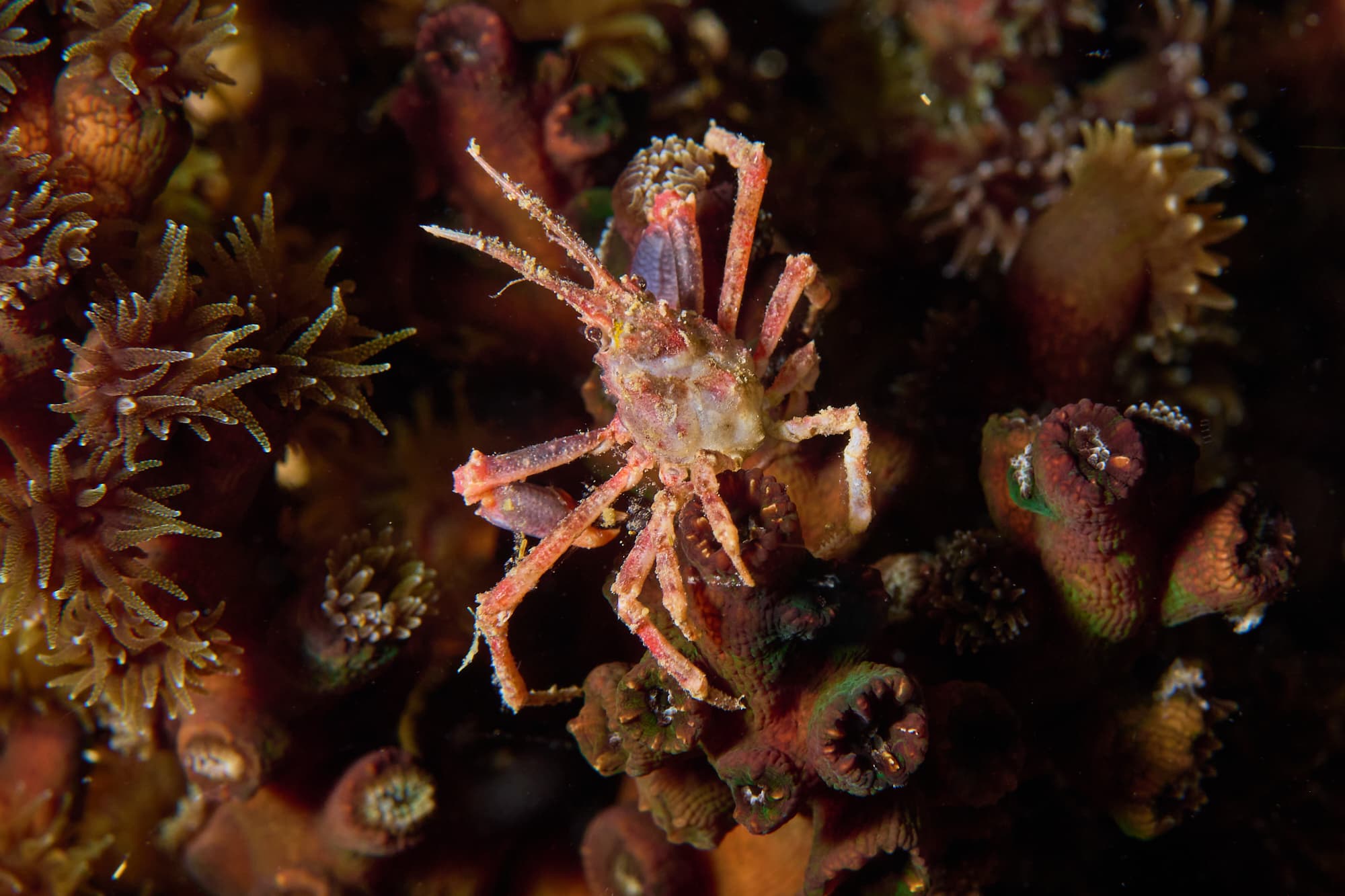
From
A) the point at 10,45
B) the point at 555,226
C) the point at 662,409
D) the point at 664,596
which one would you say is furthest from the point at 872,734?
the point at 10,45

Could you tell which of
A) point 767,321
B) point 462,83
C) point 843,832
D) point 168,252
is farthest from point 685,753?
point 462,83

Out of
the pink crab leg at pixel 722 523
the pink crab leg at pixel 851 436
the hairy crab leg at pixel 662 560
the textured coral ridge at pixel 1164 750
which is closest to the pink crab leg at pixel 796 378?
the pink crab leg at pixel 851 436

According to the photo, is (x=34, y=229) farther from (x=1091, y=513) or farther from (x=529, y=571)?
(x=1091, y=513)

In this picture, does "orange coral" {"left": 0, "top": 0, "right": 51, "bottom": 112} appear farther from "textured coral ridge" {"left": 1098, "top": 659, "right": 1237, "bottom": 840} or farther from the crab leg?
"textured coral ridge" {"left": 1098, "top": 659, "right": 1237, "bottom": 840}

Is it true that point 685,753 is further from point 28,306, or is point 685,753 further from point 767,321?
point 28,306

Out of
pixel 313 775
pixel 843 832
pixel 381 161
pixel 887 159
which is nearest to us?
pixel 843 832
